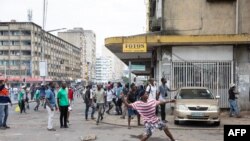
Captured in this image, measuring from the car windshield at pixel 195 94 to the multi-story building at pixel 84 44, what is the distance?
115 meters

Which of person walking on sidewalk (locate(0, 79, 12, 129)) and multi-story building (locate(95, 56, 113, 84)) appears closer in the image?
person walking on sidewalk (locate(0, 79, 12, 129))

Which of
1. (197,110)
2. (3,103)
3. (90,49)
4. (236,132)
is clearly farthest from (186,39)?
(90,49)

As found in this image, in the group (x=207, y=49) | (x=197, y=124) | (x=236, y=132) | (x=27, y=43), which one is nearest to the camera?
(x=236, y=132)

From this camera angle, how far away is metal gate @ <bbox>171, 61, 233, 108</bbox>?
66.0ft

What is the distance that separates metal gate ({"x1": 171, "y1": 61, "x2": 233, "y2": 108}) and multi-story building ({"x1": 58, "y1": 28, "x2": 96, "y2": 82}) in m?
112

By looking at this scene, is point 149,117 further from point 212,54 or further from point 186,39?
point 212,54

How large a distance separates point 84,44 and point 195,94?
142555mm

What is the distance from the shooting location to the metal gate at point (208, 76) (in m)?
20.1

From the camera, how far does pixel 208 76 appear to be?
20.1 metres

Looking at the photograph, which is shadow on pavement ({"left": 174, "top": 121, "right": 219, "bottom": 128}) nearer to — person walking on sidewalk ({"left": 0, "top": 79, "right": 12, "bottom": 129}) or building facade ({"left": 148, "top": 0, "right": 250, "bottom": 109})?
building facade ({"left": 148, "top": 0, "right": 250, "bottom": 109})

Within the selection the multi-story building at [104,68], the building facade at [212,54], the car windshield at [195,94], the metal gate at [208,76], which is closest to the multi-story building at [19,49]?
the multi-story building at [104,68]

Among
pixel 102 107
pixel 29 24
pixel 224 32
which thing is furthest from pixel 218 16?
pixel 29 24

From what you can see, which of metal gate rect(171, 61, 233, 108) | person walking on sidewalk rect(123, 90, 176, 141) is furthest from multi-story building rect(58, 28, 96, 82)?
person walking on sidewalk rect(123, 90, 176, 141)

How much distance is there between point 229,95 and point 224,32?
3511mm
